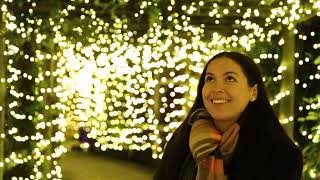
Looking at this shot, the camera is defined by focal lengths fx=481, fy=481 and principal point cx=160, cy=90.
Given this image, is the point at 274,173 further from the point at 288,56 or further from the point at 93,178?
the point at 93,178

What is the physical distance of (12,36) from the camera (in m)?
4.59

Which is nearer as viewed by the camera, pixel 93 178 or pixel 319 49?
pixel 319 49

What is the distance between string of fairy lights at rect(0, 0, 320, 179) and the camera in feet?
15.1

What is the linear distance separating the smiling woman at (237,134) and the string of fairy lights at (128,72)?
247 cm

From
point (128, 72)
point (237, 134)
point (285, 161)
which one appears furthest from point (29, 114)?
point (285, 161)

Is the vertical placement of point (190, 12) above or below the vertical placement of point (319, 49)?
above

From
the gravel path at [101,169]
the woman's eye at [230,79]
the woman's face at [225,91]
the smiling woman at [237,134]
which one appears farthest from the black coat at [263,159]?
the gravel path at [101,169]

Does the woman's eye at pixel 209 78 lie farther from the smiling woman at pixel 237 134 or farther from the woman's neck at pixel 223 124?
the woman's neck at pixel 223 124

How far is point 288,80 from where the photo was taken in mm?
4668

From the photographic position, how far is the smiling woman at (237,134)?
6.20 feet

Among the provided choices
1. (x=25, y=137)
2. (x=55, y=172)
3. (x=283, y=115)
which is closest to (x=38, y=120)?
(x=25, y=137)

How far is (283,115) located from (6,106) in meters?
2.71

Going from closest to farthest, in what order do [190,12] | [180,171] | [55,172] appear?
[180,171]
[190,12]
[55,172]

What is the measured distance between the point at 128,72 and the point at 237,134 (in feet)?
10.9
